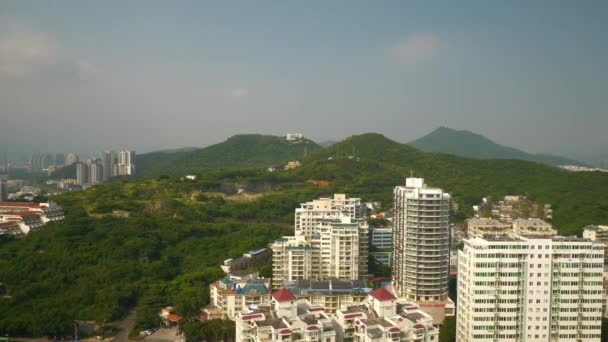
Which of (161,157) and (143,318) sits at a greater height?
Result: (161,157)

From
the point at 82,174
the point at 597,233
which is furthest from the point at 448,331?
the point at 82,174

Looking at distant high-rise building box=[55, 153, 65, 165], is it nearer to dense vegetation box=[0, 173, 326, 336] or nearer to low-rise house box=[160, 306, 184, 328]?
dense vegetation box=[0, 173, 326, 336]

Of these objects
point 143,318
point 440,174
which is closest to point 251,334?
point 143,318

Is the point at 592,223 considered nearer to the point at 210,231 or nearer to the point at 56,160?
the point at 210,231

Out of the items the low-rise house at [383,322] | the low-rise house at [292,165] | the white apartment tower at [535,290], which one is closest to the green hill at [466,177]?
the low-rise house at [292,165]

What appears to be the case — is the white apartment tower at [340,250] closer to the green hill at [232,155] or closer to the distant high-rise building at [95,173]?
the green hill at [232,155]

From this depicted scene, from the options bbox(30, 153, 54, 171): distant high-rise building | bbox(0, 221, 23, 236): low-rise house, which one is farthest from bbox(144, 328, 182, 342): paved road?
bbox(30, 153, 54, 171): distant high-rise building
